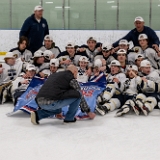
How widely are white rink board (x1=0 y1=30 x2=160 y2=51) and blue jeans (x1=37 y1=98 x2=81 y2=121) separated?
3.70 m

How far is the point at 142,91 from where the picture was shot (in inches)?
158

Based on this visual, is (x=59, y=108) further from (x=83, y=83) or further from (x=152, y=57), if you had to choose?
(x=152, y=57)

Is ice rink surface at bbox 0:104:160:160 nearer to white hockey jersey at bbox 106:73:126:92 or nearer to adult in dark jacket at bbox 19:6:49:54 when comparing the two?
white hockey jersey at bbox 106:73:126:92

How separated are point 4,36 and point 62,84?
168 inches

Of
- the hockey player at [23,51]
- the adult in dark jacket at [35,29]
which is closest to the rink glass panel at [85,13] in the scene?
the adult in dark jacket at [35,29]

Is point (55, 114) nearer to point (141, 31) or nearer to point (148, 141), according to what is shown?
point (148, 141)

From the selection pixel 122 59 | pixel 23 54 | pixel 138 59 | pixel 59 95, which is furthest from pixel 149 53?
pixel 59 95

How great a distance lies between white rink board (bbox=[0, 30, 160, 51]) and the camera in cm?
694

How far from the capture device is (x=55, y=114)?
11.2ft

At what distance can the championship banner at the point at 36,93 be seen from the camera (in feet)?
11.9

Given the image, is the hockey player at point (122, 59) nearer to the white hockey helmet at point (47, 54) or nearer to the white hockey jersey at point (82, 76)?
the white hockey jersey at point (82, 76)

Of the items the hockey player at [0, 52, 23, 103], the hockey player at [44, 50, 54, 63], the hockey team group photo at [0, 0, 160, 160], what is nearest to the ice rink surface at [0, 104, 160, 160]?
the hockey team group photo at [0, 0, 160, 160]

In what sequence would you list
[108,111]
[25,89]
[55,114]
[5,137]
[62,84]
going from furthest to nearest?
[25,89] → [108,111] → [55,114] → [62,84] → [5,137]

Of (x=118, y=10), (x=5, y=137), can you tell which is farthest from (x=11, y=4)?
(x=5, y=137)
